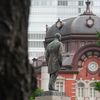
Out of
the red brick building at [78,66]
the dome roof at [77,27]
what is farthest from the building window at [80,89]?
the dome roof at [77,27]

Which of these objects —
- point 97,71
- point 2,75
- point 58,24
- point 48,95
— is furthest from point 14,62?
point 58,24

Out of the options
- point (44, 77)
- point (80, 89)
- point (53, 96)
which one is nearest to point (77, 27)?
point (44, 77)

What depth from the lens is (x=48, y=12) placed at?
113500 mm

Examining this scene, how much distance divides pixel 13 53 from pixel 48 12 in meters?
109

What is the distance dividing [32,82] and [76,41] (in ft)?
195

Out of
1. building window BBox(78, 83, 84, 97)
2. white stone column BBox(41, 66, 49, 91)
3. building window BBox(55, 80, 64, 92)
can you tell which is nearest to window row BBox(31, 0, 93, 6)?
white stone column BBox(41, 66, 49, 91)

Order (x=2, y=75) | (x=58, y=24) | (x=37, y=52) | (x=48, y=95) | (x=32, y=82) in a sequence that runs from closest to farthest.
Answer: (x=2, y=75), (x=32, y=82), (x=48, y=95), (x=58, y=24), (x=37, y=52)

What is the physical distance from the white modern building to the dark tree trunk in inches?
→ 4215

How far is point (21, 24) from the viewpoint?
5164mm

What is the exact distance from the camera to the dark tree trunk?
496 centimetres

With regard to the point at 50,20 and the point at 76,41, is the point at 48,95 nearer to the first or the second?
the point at 76,41

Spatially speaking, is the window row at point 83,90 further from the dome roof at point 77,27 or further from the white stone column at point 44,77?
the dome roof at point 77,27

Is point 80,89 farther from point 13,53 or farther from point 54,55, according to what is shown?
point 13,53

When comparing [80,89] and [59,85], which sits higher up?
[59,85]
